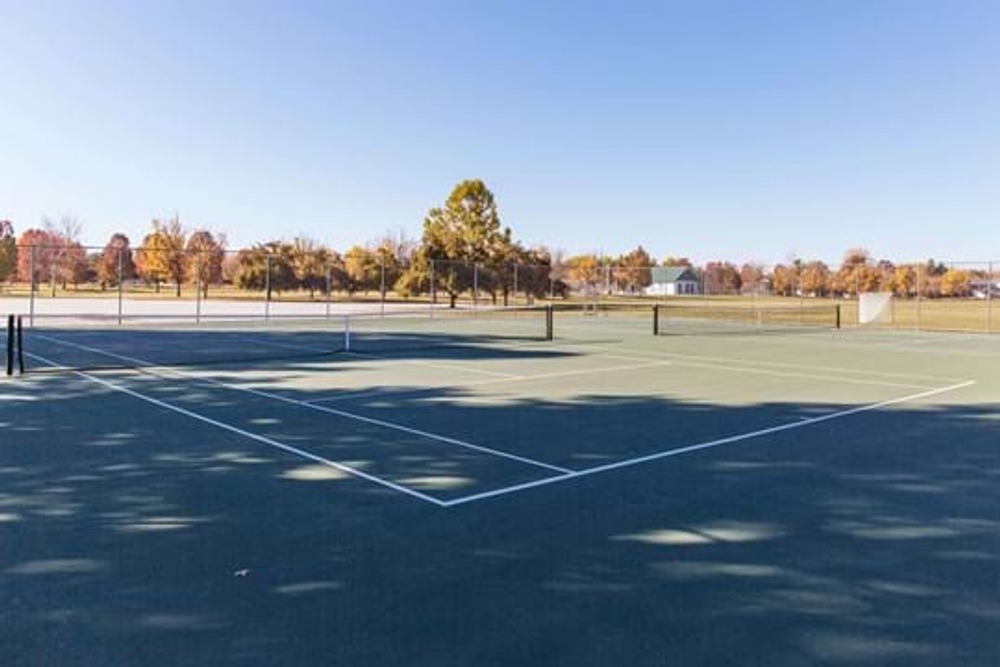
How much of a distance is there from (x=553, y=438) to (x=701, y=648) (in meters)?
4.55

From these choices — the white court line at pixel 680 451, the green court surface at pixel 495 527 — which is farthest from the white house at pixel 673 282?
the green court surface at pixel 495 527

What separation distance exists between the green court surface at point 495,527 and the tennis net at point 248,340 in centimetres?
497

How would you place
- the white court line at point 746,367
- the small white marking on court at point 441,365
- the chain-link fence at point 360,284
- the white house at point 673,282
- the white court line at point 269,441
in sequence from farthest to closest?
1. the white house at point 673,282
2. the chain-link fence at point 360,284
3. the small white marking on court at point 441,365
4. the white court line at point 746,367
5. the white court line at point 269,441

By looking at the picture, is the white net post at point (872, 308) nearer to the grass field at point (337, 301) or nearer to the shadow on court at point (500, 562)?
the grass field at point (337, 301)

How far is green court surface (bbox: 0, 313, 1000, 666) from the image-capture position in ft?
10.6

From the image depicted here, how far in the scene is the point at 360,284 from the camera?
58.3m

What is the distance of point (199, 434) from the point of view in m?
7.69

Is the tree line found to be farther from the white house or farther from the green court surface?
the white house

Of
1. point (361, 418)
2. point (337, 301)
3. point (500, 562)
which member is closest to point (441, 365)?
point (361, 418)

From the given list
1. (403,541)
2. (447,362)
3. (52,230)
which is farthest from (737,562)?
(52,230)

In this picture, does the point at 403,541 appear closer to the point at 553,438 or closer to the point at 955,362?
the point at 553,438

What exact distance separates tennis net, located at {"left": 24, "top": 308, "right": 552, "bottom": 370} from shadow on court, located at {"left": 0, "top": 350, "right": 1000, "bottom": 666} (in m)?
9.11

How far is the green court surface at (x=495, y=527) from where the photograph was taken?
3246mm

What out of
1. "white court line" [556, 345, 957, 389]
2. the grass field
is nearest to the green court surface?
"white court line" [556, 345, 957, 389]
